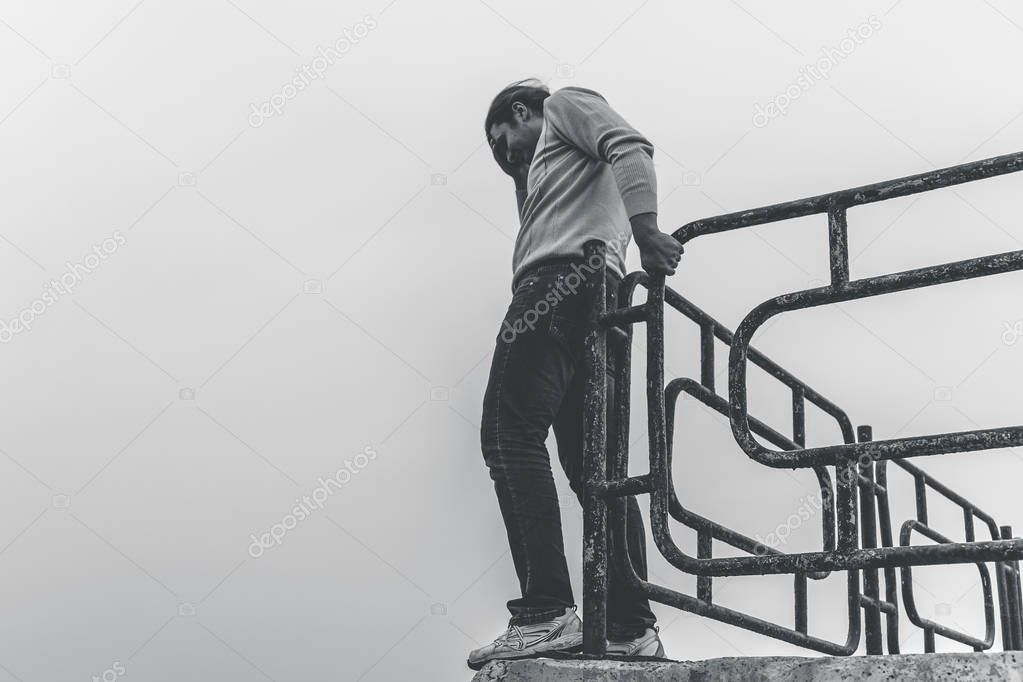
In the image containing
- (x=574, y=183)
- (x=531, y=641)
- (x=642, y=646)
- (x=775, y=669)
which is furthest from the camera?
(x=574, y=183)

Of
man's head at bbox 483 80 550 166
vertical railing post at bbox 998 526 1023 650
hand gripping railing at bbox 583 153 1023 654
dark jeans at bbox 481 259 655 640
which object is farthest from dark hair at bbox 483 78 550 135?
vertical railing post at bbox 998 526 1023 650

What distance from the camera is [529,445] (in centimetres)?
260

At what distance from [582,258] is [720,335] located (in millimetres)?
445

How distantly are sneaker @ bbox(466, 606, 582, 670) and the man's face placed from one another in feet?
4.57

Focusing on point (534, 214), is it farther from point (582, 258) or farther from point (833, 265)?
point (833, 265)

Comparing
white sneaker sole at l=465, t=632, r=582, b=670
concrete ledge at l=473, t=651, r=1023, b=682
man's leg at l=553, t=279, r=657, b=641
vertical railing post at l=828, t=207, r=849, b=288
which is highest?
vertical railing post at l=828, t=207, r=849, b=288

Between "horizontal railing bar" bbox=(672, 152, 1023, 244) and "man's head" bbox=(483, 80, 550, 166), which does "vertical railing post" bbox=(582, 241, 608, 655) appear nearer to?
"horizontal railing bar" bbox=(672, 152, 1023, 244)

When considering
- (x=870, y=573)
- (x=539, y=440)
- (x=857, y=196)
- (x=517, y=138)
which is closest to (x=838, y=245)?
(x=857, y=196)

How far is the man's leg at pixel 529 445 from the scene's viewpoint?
8.18 feet

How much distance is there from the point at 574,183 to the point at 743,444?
98cm

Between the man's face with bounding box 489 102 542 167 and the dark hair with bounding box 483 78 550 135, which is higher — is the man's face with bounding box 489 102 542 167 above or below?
below

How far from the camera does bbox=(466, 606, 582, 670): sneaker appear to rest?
2375 mm

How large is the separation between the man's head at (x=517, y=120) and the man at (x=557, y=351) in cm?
12

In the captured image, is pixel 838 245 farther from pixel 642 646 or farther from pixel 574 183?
pixel 642 646
